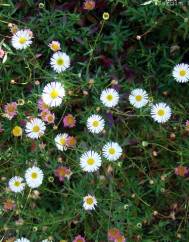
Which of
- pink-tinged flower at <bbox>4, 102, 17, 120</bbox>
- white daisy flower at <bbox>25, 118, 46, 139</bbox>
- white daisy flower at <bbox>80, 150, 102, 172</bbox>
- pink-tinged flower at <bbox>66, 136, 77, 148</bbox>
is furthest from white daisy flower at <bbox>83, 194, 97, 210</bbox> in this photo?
pink-tinged flower at <bbox>4, 102, 17, 120</bbox>

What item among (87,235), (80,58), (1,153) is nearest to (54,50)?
(80,58)

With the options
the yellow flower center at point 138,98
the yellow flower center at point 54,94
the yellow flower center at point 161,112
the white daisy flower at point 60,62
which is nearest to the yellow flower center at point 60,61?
the white daisy flower at point 60,62

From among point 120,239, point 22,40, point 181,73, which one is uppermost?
point 22,40

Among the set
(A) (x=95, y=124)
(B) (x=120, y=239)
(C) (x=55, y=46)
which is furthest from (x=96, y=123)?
Answer: (B) (x=120, y=239)

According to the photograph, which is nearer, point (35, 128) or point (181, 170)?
point (181, 170)

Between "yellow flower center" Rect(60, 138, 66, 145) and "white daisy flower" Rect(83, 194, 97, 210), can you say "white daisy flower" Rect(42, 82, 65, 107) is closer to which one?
"yellow flower center" Rect(60, 138, 66, 145)

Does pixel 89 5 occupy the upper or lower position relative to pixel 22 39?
upper

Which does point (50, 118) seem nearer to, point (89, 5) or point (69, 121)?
point (69, 121)
